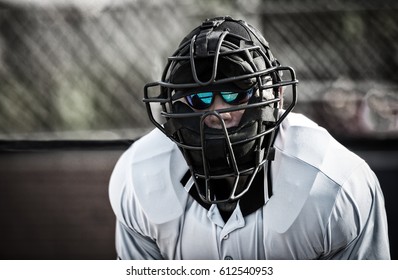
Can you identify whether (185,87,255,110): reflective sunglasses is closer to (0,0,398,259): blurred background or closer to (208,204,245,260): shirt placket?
(208,204,245,260): shirt placket

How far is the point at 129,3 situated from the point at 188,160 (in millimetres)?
899

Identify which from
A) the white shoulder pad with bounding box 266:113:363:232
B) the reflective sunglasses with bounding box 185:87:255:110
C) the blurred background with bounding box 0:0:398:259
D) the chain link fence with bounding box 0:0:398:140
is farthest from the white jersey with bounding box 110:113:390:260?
the chain link fence with bounding box 0:0:398:140

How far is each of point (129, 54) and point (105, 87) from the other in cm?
13

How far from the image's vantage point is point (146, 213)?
1.18m

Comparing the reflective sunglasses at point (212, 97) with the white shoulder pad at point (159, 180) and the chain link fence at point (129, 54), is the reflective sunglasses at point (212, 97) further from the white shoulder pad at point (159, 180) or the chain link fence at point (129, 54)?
the chain link fence at point (129, 54)

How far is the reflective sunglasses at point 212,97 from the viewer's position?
1.06 m

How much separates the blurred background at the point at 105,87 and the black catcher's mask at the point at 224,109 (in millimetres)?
563

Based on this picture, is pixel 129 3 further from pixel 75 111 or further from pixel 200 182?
pixel 200 182

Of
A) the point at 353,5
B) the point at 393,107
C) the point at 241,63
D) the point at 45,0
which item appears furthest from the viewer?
the point at 45,0

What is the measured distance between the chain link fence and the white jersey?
0.56 meters

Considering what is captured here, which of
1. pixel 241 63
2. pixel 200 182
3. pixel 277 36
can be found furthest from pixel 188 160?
pixel 277 36

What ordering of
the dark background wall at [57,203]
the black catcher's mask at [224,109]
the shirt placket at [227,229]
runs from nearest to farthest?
the black catcher's mask at [224,109] → the shirt placket at [227,229] → the dark background wall at [57,203]

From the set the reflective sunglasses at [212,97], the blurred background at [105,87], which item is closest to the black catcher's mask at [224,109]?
the reflective sunglasses at [212,97]

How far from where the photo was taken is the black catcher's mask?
1.03 m
